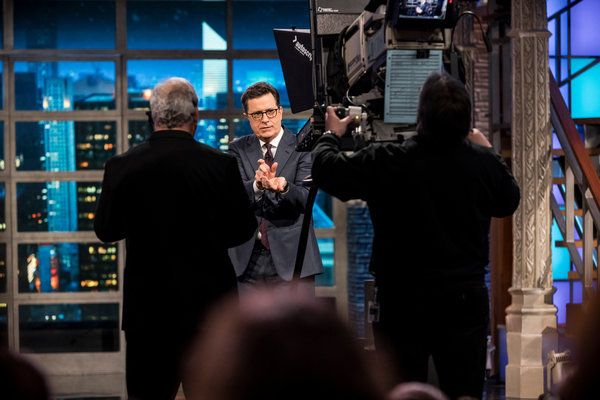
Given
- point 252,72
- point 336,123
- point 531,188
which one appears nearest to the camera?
point 336,123

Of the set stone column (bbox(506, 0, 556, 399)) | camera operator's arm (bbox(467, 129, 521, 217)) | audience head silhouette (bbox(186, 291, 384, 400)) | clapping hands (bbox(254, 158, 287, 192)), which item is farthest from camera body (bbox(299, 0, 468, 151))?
stone column (bbox(506, 0, 556, 399))

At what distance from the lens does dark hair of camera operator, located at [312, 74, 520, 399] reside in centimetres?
288

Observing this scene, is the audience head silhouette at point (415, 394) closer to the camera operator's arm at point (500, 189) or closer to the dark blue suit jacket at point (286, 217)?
the camera operator's arm at point (500, 189)

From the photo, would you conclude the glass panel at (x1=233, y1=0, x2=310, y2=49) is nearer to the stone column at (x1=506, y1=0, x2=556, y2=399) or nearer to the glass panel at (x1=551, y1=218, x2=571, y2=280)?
the stone column at (x1=506, y1=0, x2=556, y2=399)

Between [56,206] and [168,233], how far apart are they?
5.03m

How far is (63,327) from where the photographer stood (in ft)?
25.9

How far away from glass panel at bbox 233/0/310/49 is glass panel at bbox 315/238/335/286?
155 centimetres

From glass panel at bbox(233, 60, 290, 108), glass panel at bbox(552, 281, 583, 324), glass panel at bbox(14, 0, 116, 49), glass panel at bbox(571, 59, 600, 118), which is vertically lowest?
glass panel at bbox(552, 281, 583, 324)

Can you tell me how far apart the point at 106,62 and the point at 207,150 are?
16.3 feet

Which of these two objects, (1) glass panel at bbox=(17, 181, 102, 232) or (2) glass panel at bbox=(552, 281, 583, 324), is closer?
(2) glass panel at bbox=(552, 281, 583, 324)

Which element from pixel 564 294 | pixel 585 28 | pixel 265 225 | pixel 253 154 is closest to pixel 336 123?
pixel 265 225

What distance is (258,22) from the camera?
8133 millimetres

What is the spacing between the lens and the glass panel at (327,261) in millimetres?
8023

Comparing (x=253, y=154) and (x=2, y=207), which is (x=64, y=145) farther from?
(x=253, y=154)
